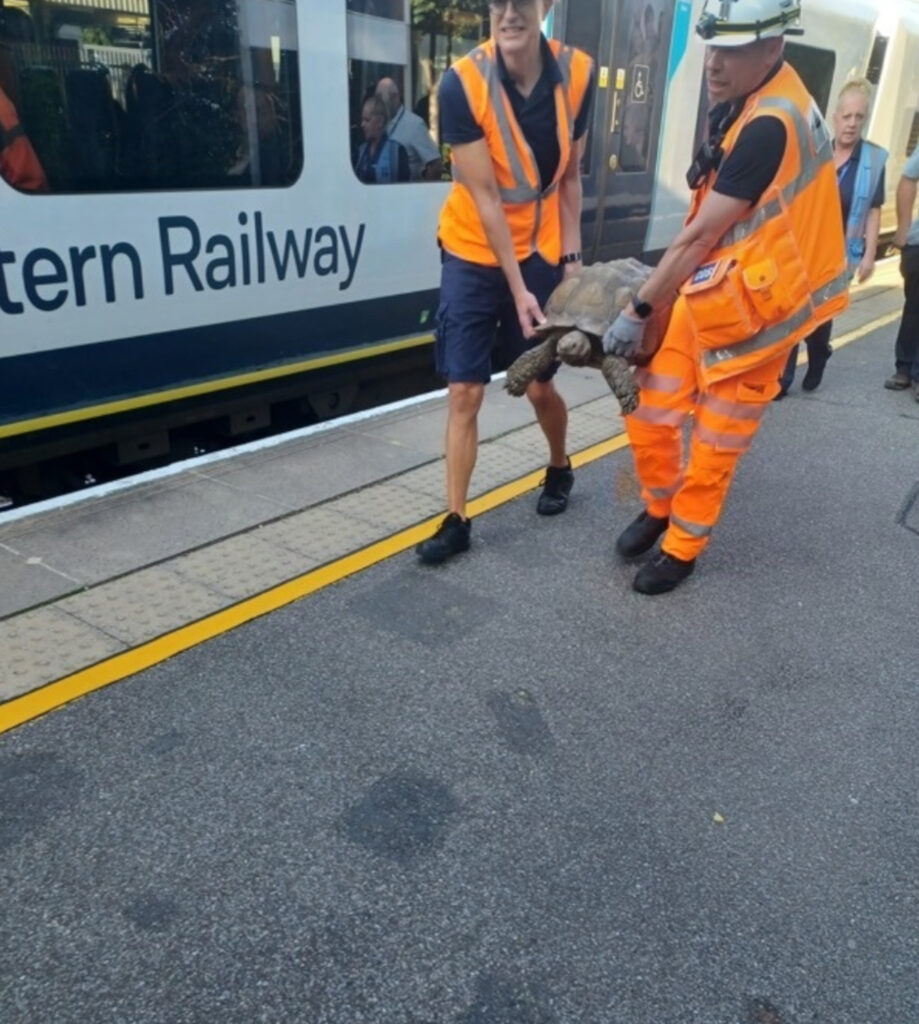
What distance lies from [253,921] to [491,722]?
90cm

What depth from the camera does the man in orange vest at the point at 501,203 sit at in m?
3.04

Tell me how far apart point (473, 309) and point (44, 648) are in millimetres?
1810

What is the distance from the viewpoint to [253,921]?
1.95 meters

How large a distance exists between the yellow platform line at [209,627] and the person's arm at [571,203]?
1134 millimetres

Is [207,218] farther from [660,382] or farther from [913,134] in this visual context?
[913,134]

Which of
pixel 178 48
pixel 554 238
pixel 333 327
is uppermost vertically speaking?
pixel 178 48

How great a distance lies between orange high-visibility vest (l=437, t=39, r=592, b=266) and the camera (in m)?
3.06

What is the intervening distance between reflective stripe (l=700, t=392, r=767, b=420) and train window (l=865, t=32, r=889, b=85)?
27.7ft

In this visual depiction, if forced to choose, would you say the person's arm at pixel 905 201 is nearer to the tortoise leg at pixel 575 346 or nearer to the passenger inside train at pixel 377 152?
the passenger inside train at pixel 377 152

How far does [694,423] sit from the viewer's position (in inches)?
128

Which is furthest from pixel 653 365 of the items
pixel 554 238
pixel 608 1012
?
pixel 608 1012

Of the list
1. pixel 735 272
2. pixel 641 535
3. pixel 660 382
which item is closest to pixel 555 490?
pixel 641 535

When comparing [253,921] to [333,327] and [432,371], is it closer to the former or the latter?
[333,327]

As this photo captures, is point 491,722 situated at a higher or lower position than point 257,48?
lower
